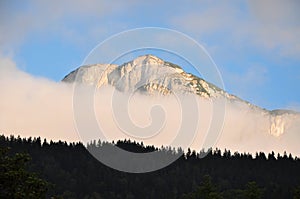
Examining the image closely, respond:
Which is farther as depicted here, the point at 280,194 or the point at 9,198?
the point at 280,194

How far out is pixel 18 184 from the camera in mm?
40250

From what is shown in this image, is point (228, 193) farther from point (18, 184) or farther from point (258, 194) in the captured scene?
point (18, 184)

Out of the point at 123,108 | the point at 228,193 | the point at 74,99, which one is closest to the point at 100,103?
the point at 123,108

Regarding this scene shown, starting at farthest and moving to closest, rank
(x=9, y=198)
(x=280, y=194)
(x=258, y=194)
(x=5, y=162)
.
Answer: (x=280, y=194) → (x=258, y=194) → (x=5, y=162) → (x=9, y=198)

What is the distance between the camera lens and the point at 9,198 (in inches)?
1535

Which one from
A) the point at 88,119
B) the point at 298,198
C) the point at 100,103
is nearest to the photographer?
the point at 88,119

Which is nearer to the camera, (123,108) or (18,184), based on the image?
(18,184)

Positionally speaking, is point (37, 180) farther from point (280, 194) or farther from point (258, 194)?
point (280, 194)

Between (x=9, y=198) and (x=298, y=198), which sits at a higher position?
(x=298, y=198)

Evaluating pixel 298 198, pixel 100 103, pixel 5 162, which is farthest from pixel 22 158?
pixel 298 198

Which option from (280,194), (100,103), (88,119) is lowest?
(88,119)

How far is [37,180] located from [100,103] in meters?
46.0

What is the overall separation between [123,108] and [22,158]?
33158 millimetres

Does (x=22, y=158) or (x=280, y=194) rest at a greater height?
(x=280, y=194)
